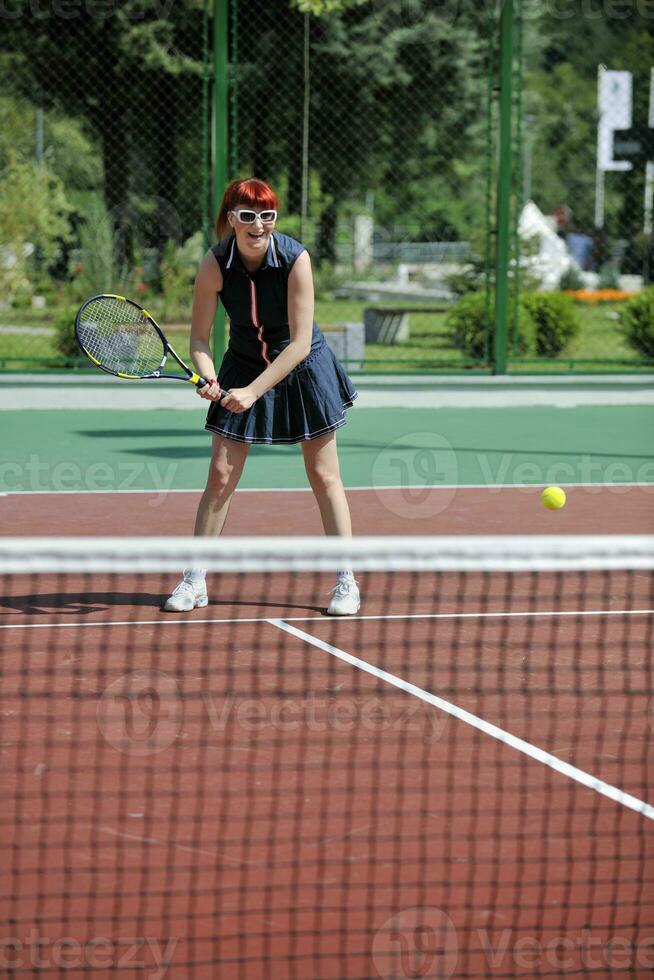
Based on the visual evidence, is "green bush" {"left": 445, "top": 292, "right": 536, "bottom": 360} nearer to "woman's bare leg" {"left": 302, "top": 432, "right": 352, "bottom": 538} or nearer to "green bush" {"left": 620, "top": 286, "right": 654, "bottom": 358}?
"green bush" {"left": 620, "top": 286, "right": 654, "bottom": 358}

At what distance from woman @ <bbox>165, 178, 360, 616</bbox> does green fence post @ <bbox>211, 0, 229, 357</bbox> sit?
23.1 ft

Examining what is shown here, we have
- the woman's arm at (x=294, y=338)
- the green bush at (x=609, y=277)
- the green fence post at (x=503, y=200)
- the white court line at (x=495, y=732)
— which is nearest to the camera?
the white court line at (x=495, y=732)

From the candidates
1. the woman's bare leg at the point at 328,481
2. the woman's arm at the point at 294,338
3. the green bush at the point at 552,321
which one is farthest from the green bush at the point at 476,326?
the woman's arm at the point at 294,338

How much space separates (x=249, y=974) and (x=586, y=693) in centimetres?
224

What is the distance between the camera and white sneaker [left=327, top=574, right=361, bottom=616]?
6062mm

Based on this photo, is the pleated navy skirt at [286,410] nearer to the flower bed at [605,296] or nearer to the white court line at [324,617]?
the white court line at [324,617]

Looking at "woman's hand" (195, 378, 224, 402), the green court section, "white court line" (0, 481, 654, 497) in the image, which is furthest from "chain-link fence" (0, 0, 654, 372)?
"woman's hand" (195, 378, 224, 402)

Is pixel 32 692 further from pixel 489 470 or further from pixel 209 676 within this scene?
pixel 489 470

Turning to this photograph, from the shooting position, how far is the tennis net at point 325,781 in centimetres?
324

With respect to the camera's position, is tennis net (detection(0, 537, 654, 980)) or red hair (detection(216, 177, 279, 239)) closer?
tennis net (detection(0, 537, 654, 980))

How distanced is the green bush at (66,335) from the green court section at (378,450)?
2.46m

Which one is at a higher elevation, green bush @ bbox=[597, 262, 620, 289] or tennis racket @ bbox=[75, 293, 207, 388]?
green bush @ bbox=[597, 262, 620, 289]

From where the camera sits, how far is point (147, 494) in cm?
912

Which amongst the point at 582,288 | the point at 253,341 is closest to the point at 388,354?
the point at 253,341
